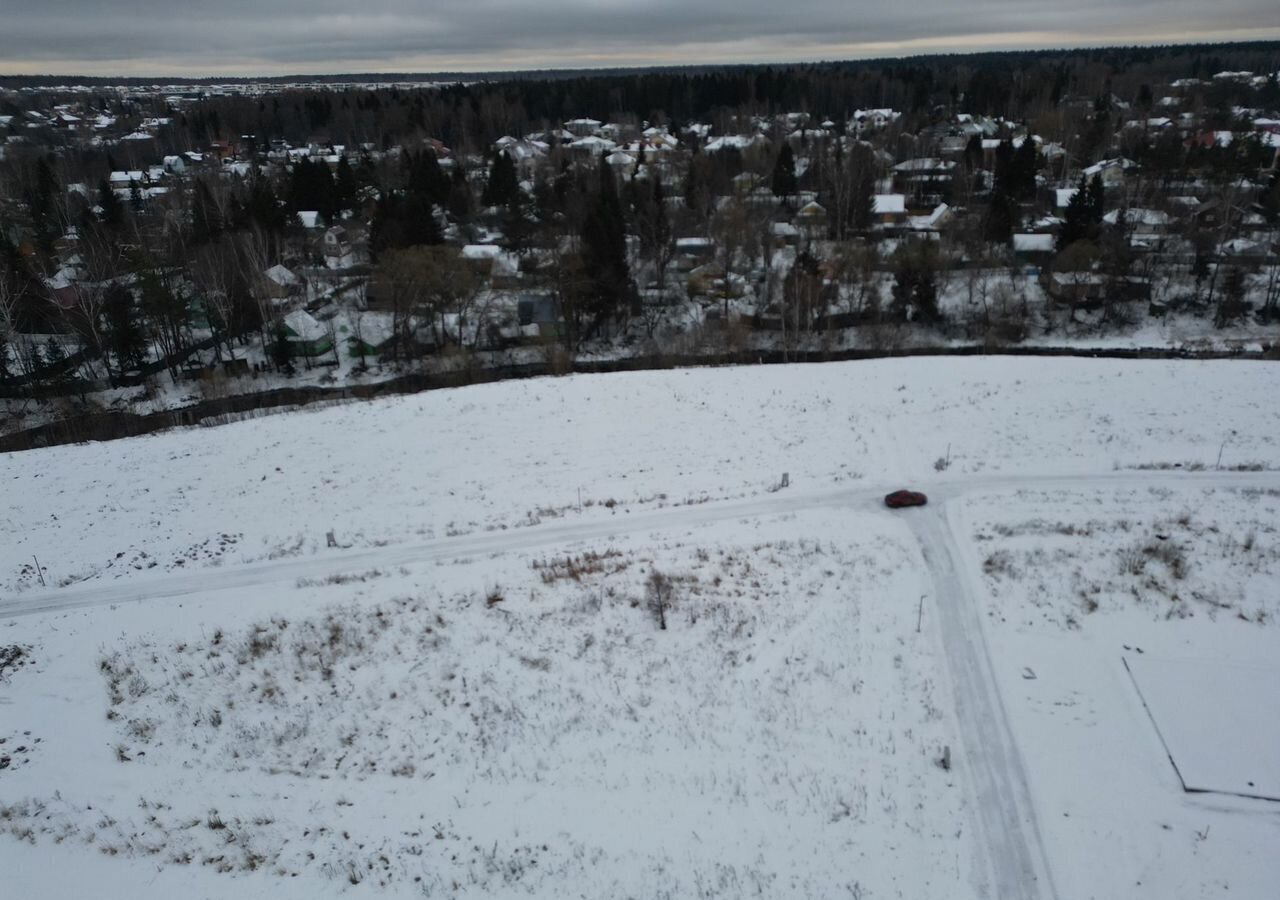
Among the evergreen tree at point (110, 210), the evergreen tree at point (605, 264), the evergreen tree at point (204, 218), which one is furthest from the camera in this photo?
the evergreen tree at point (110, 210)

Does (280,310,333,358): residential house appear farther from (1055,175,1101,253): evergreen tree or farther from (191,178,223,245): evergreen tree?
(1055,175,1101,253): evergreen tree

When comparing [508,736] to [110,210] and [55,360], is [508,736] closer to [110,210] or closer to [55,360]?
[55,360]

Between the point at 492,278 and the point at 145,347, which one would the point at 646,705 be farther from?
the point at 145,347

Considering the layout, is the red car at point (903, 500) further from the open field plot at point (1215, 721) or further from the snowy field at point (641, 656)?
the open field plot at point (1215, 721)

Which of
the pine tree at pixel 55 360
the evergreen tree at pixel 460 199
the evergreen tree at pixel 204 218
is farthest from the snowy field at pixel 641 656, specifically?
the evergreen tree at pixel 460 199

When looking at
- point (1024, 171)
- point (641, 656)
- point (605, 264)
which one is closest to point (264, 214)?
point (605, 264)

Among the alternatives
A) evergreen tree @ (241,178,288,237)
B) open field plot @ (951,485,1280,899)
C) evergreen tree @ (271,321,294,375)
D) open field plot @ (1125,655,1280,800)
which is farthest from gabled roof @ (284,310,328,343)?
open field plot @ (1125,655,1280,800)
